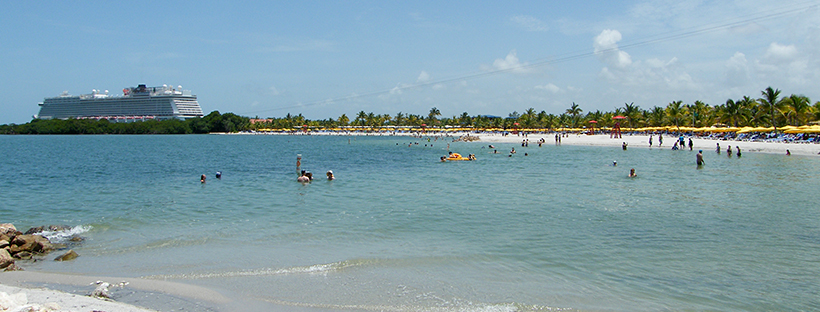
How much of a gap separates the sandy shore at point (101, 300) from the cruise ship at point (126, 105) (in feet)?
628

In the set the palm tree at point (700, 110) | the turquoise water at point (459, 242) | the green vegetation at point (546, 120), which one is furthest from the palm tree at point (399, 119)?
the turquoise water at point (459, 242)

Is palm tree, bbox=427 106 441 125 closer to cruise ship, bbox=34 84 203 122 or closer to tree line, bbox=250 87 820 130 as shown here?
tree line, bbox=250 87 820 130

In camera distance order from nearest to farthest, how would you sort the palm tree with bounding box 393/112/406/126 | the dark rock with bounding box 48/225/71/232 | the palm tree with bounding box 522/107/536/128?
the dark rock with bounding box 48/225/71/232 → the palm tree with bounding box 522/107/536/128 → the palm tree with bounding box 393/112/406/126

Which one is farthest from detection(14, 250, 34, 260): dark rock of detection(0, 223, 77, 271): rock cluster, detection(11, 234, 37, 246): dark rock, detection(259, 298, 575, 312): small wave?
detection(259, 298, 575, 312): small wave

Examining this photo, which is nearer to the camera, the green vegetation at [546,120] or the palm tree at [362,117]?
the green vegetation at [546,120]

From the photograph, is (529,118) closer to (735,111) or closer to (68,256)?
(735,111)

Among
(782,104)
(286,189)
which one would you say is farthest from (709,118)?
(286,189)

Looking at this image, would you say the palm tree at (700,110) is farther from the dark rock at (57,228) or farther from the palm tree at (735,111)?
the dark rock at (57,228)

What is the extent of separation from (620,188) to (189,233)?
18103 millimetres

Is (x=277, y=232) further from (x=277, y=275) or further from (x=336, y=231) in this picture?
(x=277, y=275)

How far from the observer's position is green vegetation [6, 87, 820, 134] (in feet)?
216

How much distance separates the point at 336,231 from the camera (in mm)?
13586

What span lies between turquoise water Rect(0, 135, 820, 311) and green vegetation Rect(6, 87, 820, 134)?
Result: 5149 centimetres

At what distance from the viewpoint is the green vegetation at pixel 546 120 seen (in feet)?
216
